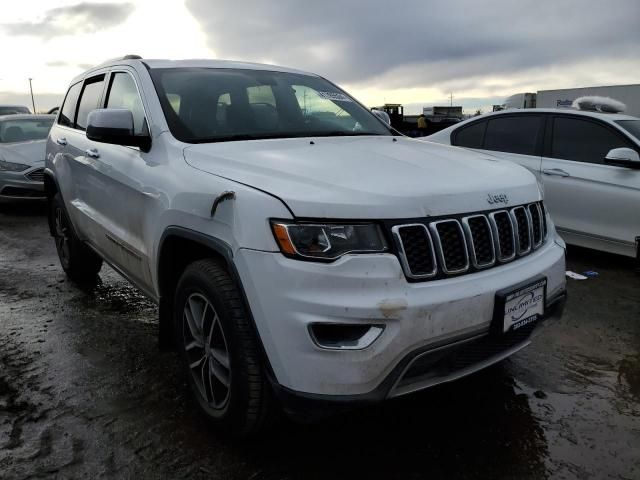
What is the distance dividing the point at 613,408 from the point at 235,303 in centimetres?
204

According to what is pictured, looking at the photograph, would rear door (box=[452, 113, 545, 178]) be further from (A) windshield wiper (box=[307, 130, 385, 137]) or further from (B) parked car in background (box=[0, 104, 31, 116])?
(B) parked car in background (box=[0, 104, 31, 116])

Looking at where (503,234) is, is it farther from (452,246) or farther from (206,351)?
(206,351)

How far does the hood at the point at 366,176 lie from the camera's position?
6.69 ft

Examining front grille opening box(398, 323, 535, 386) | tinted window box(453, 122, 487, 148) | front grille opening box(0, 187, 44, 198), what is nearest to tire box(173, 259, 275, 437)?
front grille opening box(398, 323, 535, 386)

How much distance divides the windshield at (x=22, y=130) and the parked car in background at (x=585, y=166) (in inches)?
302

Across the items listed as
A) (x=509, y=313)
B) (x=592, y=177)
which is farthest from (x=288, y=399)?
(x=592, y=177)

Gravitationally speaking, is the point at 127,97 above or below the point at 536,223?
above

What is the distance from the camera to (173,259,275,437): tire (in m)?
2.12

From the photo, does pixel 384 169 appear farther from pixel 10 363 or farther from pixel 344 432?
pixel 10 363

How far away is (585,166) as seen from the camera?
17.6ft

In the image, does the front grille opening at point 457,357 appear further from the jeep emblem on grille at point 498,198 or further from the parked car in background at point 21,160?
the parked car in background at point 21,160

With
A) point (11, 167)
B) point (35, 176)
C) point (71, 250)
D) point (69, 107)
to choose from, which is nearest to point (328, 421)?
point (71, 250)

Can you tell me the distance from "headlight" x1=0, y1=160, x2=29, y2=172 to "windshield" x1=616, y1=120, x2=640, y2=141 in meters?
8.17

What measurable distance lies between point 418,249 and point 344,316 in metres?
0.40
